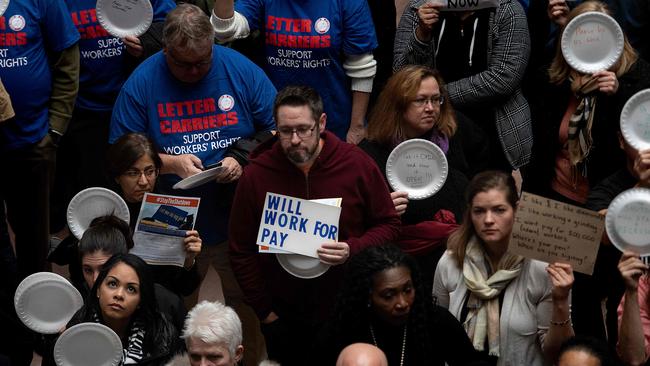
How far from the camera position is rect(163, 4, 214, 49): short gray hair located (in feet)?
23.7

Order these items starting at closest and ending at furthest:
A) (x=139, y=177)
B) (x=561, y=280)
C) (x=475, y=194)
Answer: (x=561, y=280), (x=475, y=194), (x=139, y=177)

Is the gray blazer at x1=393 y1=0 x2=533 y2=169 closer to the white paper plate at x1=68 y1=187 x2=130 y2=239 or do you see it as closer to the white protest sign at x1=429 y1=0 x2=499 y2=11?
the white protest sign at x1=429 y1=0 x2=499 y2=11

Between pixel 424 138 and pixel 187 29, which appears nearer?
pixel 187 29

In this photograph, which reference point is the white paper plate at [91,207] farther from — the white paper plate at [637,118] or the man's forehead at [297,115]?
the white paper plate at [637,118]

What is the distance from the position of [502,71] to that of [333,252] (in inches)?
69.5

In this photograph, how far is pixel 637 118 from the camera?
7.03 meters

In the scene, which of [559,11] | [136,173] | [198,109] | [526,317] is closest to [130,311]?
[136,173]

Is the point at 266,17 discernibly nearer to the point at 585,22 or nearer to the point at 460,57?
the point at 460,57

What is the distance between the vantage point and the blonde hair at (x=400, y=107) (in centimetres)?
734

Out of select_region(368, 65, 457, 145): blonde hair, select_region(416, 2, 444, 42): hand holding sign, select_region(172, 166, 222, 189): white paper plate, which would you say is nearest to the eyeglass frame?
select_region(172, 166, 222, 189): white paper plate

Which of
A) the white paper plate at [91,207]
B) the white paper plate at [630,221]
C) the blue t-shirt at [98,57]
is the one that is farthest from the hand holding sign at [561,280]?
the blue t-shirt at [98,57]

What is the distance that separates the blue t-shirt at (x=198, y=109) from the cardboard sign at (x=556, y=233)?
193 cm

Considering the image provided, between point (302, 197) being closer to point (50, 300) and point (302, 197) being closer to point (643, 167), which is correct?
point (50, 300)

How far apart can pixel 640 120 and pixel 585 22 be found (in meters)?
0.69
